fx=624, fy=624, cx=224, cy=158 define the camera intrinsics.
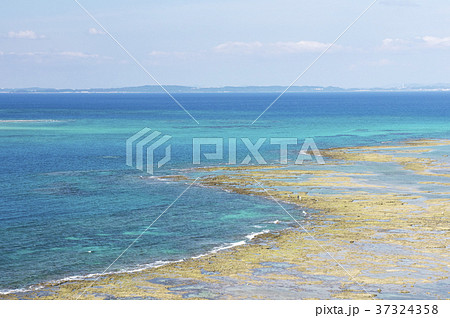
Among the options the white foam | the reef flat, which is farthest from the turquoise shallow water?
the reef flat

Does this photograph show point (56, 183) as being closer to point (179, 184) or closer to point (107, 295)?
point (179, 184)

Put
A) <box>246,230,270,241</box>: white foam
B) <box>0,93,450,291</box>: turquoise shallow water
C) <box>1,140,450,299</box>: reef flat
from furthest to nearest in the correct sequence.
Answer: <box>246,230,270,241</box>: white foam → <box>0,93,450,291</box>: turquoise shallow water → <box>1,140,450,299</box>: reef flat

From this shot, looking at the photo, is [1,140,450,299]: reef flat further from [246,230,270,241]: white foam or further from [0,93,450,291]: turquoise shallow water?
[0,93,450,291]: turquoise shallow water

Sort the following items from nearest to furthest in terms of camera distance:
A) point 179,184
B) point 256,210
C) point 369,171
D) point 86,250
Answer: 1. point 86,250
2. point 256,210
3. point 179,184
4. point 369,171

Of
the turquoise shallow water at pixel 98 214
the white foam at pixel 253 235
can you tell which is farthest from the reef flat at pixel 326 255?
the turquoise shallow water at pixel 98 214

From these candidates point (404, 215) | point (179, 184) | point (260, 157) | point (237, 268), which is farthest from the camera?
point (260, 157)

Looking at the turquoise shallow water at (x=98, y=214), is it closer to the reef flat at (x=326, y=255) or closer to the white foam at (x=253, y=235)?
the white foam at (x=253, y=235)

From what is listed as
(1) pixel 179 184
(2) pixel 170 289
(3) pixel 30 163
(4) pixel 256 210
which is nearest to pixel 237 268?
(2) pixel 170 289

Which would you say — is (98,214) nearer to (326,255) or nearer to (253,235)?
(253,235)
